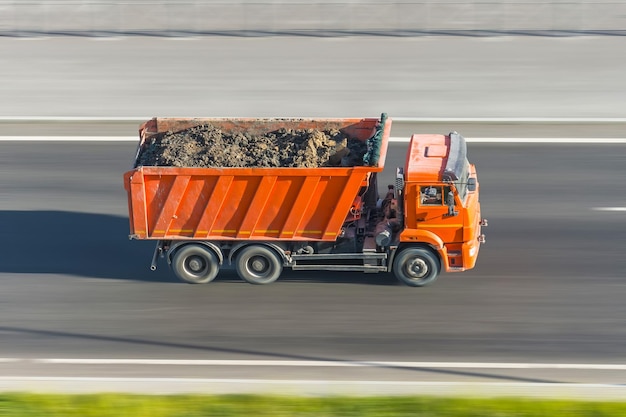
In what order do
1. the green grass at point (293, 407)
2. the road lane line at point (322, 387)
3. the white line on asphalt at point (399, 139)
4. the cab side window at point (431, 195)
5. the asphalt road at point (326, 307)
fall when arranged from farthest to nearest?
the white line on asphalt at point (399, 139), the cab side window at point (431, 195), the asphalt road at point (326, 307), the road lane line at point (322, 387), the green grass at point (293, 407)

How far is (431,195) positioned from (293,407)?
184 inches

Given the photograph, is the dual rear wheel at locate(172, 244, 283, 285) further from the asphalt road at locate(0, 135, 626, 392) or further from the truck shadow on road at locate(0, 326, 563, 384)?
the truck shadow on road at locate(0, 326, 563, 384)

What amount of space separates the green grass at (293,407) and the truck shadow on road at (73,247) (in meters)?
4.77

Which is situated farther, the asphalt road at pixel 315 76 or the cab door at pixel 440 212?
the asphalt road at pixel 315 76

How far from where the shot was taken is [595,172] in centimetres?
2020

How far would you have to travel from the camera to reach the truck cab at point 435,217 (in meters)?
14.3

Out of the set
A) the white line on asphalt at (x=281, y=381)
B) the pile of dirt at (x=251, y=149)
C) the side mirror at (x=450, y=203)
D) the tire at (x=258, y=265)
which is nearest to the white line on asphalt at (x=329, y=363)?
the white line on asphalt at (x=281, y=381)

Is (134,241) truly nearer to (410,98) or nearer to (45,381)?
(45,381)

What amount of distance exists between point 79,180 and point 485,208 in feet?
26.2

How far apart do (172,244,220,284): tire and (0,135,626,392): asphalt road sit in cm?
16

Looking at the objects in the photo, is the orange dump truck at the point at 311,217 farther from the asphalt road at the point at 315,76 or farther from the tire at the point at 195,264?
the asphalt road at the point at 315,76

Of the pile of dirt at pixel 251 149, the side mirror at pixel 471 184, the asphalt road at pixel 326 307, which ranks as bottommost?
the asphalt road at pixel 326 307

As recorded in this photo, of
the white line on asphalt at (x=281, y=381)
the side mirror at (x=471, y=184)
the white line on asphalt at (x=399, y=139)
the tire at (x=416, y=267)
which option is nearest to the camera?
the white line on asphalt at (x=281, y=381)

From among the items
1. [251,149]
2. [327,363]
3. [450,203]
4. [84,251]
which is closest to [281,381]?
[327,363]
